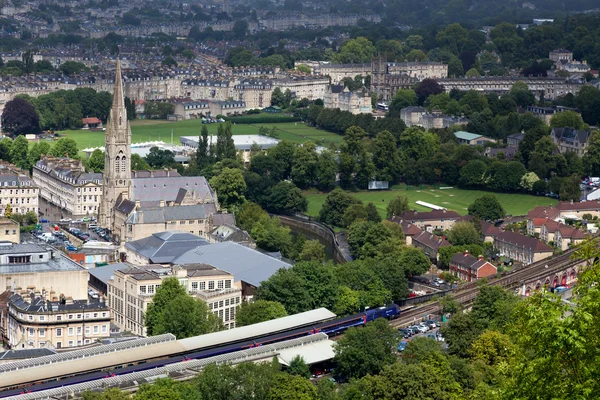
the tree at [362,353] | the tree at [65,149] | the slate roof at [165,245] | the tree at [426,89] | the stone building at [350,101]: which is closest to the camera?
the tree at [362,353]

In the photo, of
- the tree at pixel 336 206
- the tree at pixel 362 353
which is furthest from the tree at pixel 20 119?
the tree at pixel 362 353

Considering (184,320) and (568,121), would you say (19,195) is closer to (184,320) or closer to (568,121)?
(184,320)

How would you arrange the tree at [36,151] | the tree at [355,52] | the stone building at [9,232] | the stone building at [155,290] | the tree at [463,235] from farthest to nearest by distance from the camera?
the tree at [355,52]
the tree at [36,151]
the tree at [463,235]
the stone building at [9,232]
the stone building at [155,290]

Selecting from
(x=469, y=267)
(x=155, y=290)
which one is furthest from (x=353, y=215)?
(x=155, y=290)

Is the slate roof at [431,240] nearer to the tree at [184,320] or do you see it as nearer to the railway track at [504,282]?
the railway track at [504,282]

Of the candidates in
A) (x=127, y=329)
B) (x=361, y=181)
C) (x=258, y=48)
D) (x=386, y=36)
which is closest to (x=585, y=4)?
(x=386, y=36)

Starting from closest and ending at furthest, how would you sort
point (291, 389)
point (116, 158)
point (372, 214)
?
point (291, 389)
point (116, 158)
point (372, 214)

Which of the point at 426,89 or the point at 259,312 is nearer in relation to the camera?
the point at 259,312
